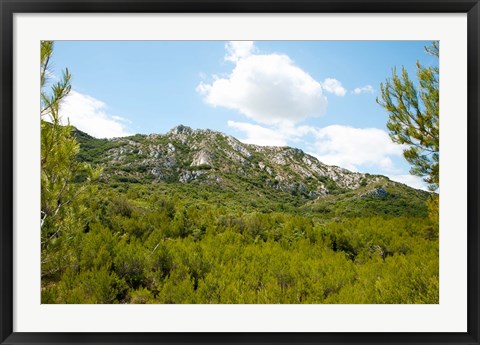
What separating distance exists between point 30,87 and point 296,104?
2.07m

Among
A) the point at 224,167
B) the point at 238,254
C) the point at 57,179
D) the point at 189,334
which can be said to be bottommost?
the point at 238,254

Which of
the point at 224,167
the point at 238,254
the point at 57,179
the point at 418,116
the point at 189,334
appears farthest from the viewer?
the point at 224,167

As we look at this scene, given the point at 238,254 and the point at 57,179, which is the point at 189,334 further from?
the point at 238,254

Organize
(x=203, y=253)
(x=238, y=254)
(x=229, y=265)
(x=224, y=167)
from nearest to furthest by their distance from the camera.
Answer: (x=229, y=265)
(x=203, y=253)
(x=238, y=254)
(x=224, y=167)

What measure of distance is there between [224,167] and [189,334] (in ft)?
39.8

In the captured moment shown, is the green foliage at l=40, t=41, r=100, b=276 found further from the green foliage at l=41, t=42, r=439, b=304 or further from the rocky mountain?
the rocky mountain

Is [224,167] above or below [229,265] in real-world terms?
above

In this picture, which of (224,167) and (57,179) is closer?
(57,179)

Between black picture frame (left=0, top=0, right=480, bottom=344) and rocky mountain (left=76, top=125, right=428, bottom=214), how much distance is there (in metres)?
6.67

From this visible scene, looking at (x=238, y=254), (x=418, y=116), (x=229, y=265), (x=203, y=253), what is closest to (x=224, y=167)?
(x=238, y=254)

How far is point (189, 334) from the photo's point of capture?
143 centimetres

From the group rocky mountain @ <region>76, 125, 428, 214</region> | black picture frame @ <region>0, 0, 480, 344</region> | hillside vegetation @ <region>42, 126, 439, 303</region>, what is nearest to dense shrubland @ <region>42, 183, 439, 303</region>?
hillside vegetation @ <region>42, 126, 439, 303</region>

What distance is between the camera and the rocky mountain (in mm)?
9234
